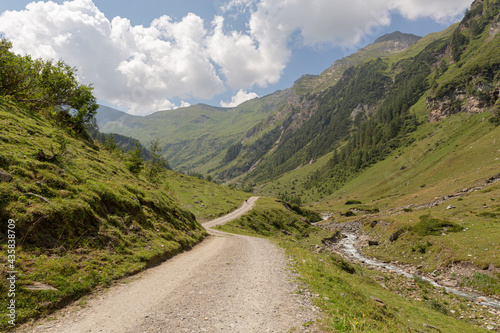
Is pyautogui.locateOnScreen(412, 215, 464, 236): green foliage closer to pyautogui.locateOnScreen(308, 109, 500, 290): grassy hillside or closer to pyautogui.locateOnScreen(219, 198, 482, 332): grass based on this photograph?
pyautogui.locateOnScreen(308, 109, 500, 290): grassy hillside

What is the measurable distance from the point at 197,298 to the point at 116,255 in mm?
7801

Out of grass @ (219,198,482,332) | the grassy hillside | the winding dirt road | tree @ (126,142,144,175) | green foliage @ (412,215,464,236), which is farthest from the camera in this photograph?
tree @ (126,142,144,175)

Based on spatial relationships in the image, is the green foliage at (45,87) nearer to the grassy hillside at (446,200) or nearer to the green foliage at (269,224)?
the green foliage at (269,224)

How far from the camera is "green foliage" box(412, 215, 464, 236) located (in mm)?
36469

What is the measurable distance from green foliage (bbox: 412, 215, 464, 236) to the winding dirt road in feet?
118

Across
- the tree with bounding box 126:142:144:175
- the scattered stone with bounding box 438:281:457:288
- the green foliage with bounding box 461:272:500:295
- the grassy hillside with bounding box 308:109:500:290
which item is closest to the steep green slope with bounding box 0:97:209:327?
the tree with bounding box 126:142:144:175

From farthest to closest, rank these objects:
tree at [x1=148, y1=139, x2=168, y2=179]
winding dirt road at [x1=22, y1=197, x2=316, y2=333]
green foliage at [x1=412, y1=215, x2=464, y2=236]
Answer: tree at [x1=148, y1=139, x2=168, y2=179], green foliage at [x1=412, y1=215, x2=464, y2=236], winding dirt road at [x1=22, y1=197, x2=316, y2=333]

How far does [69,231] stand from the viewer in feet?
43.4

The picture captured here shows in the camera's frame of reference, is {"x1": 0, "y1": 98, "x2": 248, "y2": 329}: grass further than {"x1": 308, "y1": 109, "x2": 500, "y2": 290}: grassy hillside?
No

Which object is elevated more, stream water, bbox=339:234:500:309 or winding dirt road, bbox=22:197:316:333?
winding dirt road, bbox=22:197:316:333

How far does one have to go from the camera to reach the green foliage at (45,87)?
79.8 ft

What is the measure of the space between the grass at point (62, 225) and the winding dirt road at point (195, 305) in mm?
1149

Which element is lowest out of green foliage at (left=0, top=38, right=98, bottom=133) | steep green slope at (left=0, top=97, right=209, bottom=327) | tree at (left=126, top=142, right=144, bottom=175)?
steep green slope at (left=0, top=97, right=209, bottom=327)

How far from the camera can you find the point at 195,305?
10172 mm
